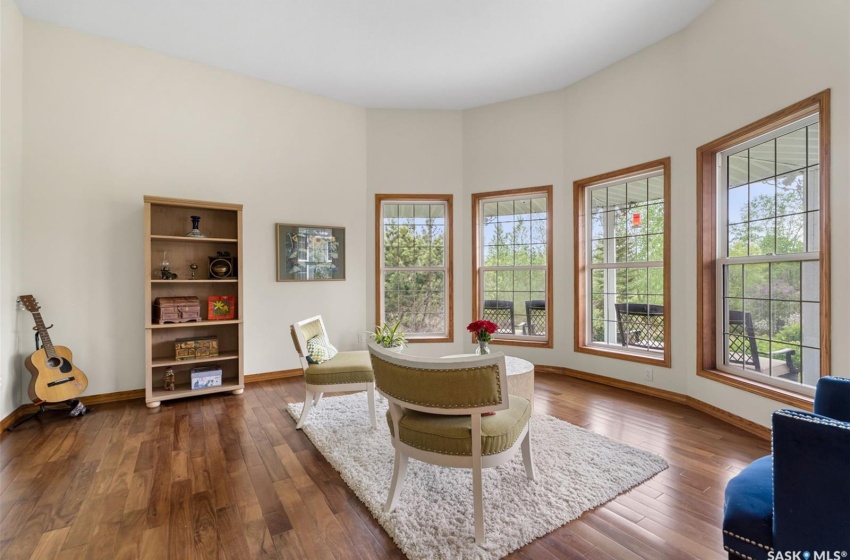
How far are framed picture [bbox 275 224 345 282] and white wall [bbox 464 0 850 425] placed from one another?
1924 mm

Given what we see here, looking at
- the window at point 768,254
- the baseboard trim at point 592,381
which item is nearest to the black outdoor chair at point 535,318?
the baseboard trim at point 592,381

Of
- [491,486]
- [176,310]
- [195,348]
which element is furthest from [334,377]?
[176,310]

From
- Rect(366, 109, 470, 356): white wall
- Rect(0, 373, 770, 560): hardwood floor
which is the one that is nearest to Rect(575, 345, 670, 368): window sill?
Rect(0, 373, 770, 560): hardwood floor

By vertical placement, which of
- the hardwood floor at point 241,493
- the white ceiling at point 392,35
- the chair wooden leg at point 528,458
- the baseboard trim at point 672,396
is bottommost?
the hardwood floor at point 241,493

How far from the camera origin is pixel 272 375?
4.42 metres

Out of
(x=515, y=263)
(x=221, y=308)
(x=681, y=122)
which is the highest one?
(x=681, y=122)

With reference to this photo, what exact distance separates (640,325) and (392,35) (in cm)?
376

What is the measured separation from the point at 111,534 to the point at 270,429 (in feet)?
4.07

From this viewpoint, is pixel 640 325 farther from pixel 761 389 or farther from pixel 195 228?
pixel 195 228

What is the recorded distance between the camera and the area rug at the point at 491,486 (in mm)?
1713

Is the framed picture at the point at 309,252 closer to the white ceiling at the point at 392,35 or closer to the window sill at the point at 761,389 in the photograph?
the white ceiling at the point at 392,35

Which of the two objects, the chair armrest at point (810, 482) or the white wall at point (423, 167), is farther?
the white wall at point (423, 167)

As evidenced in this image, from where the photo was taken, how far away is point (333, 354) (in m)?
3.29

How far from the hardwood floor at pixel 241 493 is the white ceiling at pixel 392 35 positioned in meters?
3.39
